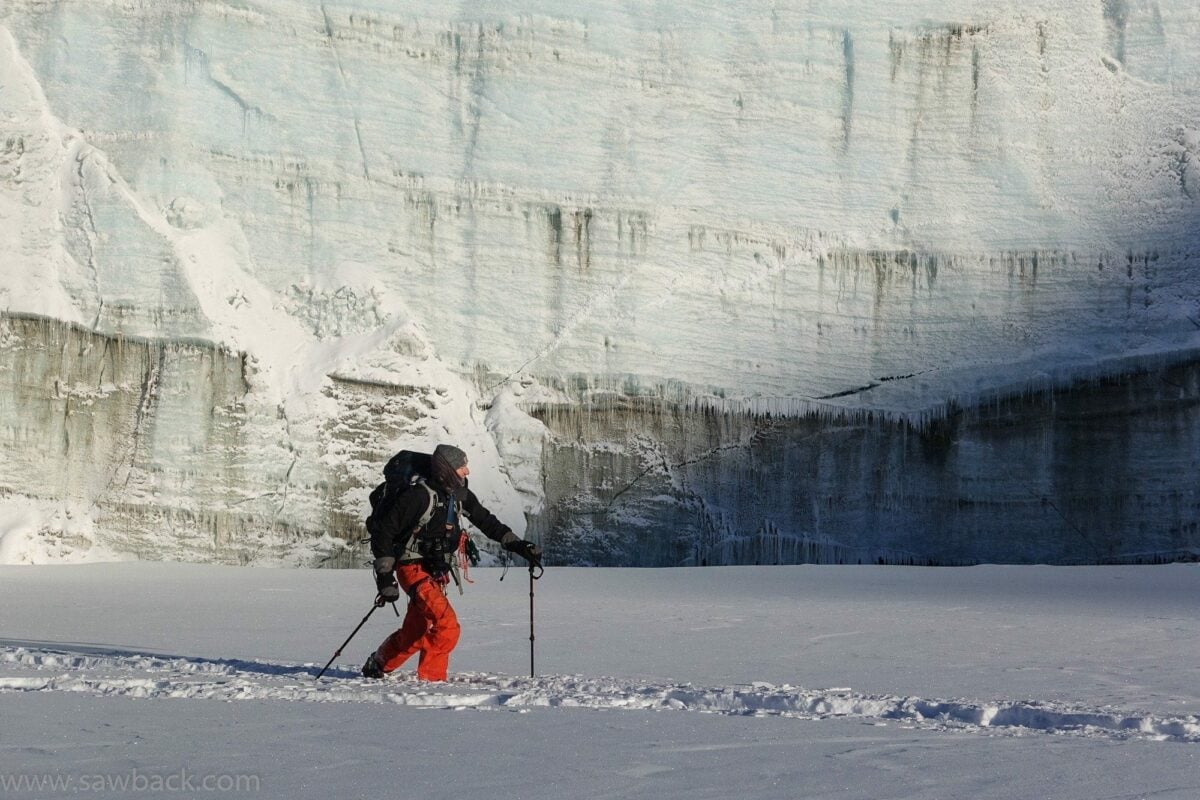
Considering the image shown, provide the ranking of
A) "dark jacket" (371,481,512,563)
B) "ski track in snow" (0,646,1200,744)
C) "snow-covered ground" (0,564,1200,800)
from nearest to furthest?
"snow-covered ground" (0,564,1200,800)
"ski track in snow" (0,646,1200,744)
"dark jacket" (371,481,512,563)

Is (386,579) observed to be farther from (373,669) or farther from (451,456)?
(451,456)

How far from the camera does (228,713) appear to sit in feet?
12.6

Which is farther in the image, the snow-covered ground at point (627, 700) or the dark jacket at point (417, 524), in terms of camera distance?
the dark jacket at point (417, 524)

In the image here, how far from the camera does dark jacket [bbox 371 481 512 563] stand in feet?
15.8

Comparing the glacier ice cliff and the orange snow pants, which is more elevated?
the glacier ice cliff

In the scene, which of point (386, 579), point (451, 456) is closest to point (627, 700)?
point (386, 579)

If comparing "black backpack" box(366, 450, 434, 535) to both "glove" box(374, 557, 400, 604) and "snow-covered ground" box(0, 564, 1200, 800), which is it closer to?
"glove" box(374, 557, 400, 604)

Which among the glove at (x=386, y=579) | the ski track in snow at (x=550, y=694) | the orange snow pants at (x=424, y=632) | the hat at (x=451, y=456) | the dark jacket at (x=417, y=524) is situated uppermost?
the hat at (x=451, y=456)

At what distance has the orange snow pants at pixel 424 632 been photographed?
4.73 metres

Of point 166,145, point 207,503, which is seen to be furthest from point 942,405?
point 166,145

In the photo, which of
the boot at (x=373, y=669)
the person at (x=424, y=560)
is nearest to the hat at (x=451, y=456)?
the person at (x=424, y=560)

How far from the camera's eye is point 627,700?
4129 mm

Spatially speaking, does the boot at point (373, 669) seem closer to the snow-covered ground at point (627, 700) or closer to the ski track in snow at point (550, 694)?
the ski track in snow at point (550, 694)

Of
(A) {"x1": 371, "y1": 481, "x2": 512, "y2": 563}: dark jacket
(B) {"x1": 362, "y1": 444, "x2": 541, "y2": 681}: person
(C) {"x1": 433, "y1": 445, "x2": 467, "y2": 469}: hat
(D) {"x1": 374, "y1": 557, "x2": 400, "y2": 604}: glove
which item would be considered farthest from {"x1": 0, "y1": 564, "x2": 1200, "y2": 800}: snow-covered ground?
(C) {"x1": 433, "y1": 445, "x2": 467, "y2": 469}: hat
